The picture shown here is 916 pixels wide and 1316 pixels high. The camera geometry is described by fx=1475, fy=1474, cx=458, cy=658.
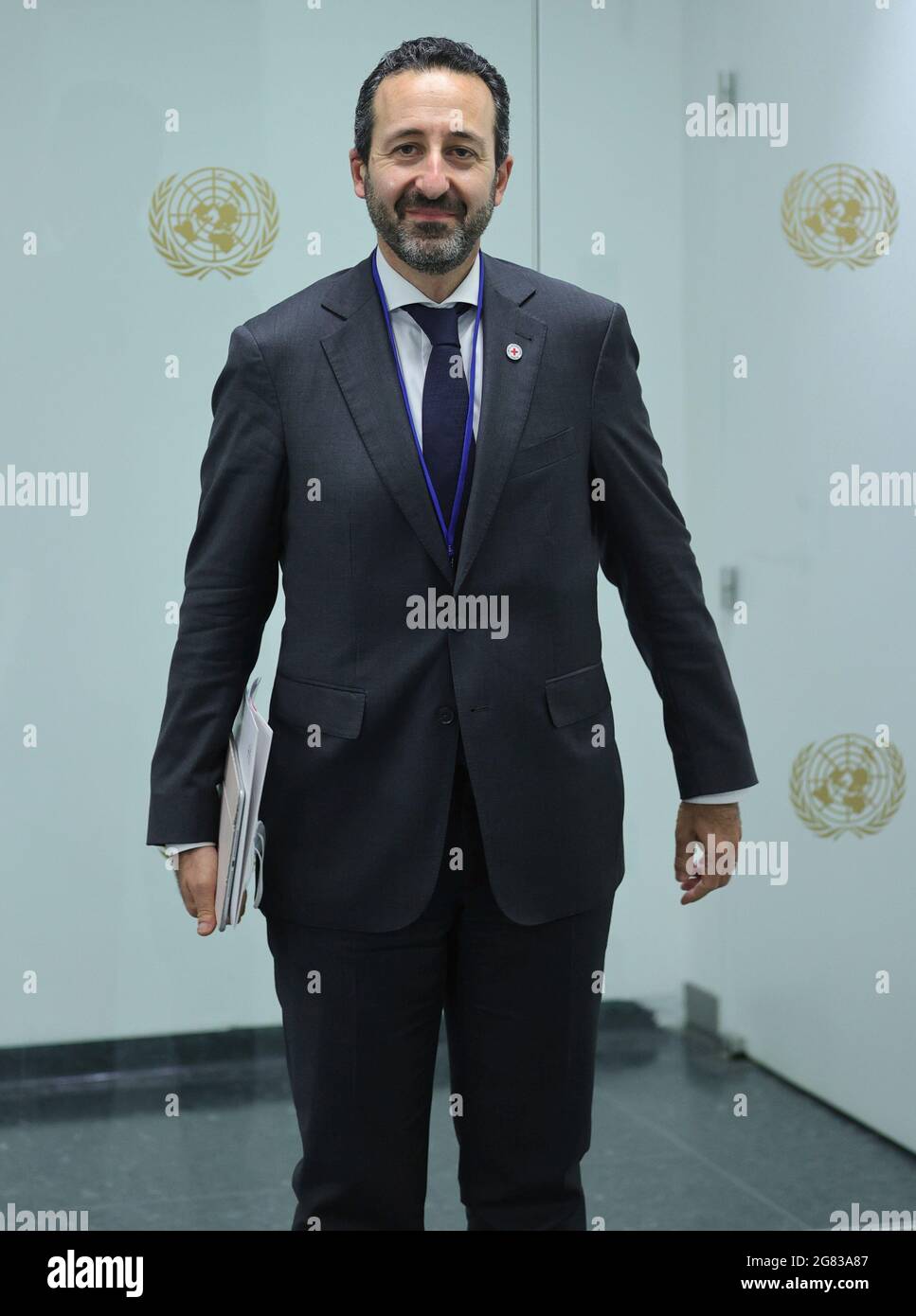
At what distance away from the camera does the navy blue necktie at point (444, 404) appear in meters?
1.72

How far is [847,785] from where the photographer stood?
2.66 meters

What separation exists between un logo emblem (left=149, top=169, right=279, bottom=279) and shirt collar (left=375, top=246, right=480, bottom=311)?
0.85 metres

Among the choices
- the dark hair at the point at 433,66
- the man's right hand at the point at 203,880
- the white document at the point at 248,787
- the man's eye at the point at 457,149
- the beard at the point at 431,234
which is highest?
the dark hair at the point at 433,66

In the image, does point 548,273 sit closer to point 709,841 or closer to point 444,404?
point 444,404

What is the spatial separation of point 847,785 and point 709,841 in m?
0.87

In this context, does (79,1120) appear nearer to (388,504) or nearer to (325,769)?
(325,769)

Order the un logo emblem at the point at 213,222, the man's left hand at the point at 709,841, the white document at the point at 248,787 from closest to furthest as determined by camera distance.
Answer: the white document at the point at 248,787
the man's left hand at the point at 709,841
the un logo emblem at the point at 213,222

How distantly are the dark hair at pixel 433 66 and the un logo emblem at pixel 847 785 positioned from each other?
1.31 m

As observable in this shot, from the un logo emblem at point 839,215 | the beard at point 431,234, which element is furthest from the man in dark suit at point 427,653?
the un logo emblem at point 839,215

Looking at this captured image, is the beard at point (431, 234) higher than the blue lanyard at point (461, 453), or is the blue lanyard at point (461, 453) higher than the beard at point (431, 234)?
the beard at point (431, 234)

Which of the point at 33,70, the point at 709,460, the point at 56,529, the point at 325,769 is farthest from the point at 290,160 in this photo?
the point at 325,769

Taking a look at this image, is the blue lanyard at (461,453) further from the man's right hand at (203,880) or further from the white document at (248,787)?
the man's right hand at (203,880)

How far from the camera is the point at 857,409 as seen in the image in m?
2.57

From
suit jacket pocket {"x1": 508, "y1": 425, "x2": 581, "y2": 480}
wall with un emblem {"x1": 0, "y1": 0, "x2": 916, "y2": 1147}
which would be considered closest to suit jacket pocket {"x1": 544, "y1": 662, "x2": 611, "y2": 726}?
suit jacket pocket {"x1": 508, "y1": 425, "x2": 581, "y2": 480}
